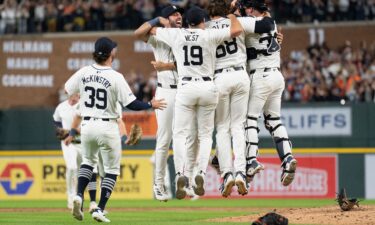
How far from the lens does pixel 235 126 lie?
15117mm

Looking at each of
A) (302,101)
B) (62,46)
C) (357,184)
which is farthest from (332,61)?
(62,46)

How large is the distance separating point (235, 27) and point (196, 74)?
88 cm

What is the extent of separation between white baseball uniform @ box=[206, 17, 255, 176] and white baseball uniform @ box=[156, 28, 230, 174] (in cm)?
16

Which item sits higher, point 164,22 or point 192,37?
point 164,22

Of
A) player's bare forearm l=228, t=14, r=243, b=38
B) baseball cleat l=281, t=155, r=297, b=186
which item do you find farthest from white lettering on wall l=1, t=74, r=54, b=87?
player's bare forearm l=228, t=14, r=243, b=38

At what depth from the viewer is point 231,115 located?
15.2 meters

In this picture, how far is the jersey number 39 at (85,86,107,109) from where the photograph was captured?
49.5 feet

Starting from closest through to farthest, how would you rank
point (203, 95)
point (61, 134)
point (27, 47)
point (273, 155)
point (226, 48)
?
1. point (203, 95)
2. point (226, 48)
3. point (61, 134)
4. point (273, 155)
5. point (27, 47)

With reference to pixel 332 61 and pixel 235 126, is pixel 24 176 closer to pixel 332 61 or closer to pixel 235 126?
pixel 332 61

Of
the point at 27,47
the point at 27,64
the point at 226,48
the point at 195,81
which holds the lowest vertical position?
the point at 195,81

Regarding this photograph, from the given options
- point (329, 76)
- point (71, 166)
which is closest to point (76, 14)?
point (329, 76)

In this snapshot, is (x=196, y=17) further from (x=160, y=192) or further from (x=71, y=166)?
(x=71, y=166)

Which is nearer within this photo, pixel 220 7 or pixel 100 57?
pixel 220 7

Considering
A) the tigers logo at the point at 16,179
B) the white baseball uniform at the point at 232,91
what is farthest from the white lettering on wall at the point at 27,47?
the white baseball uniform at the point at 232,91
